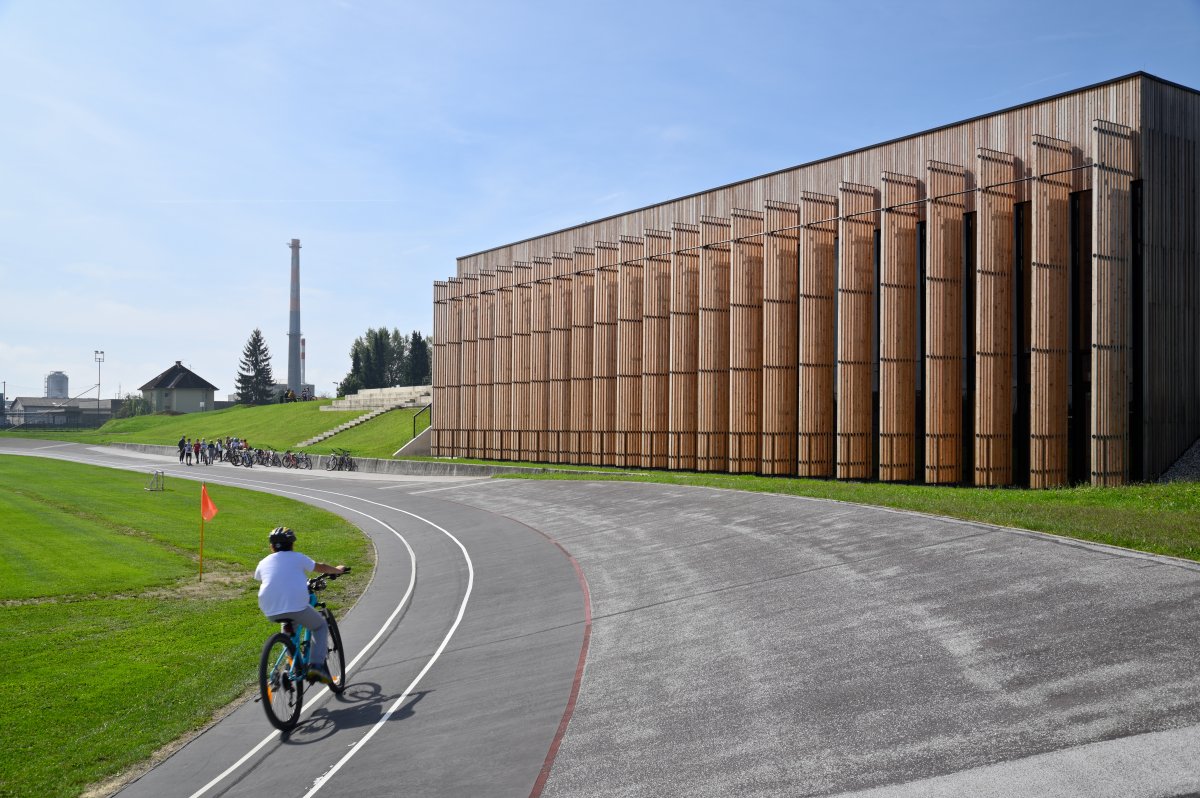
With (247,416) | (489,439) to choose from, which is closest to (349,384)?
(247,416)

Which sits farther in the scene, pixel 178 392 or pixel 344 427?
pixel 178 392

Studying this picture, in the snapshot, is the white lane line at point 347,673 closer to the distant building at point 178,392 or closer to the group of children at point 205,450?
the group of children at point 205,450

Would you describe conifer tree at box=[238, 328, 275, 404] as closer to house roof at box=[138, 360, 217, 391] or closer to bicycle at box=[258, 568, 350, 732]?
house roof at box=[138, 360, 217, 391]

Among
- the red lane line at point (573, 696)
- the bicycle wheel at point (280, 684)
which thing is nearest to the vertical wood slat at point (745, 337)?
the red lane line at point (573, 696)

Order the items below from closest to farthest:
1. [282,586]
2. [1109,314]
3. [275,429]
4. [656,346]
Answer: [282,586] < [1109,314] < [656,346] < [275,429]

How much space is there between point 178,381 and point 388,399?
185ft

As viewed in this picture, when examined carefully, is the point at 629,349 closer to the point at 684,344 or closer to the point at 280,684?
the point at 684,344

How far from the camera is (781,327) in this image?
35.1m

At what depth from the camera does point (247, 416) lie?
94.8 meters

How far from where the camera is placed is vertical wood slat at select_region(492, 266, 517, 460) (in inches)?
2085

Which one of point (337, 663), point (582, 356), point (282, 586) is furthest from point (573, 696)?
point (582, 356)

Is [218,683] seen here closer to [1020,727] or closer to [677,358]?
[1020,727]

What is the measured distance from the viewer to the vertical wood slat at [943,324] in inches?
1141

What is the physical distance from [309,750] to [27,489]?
111 feet
